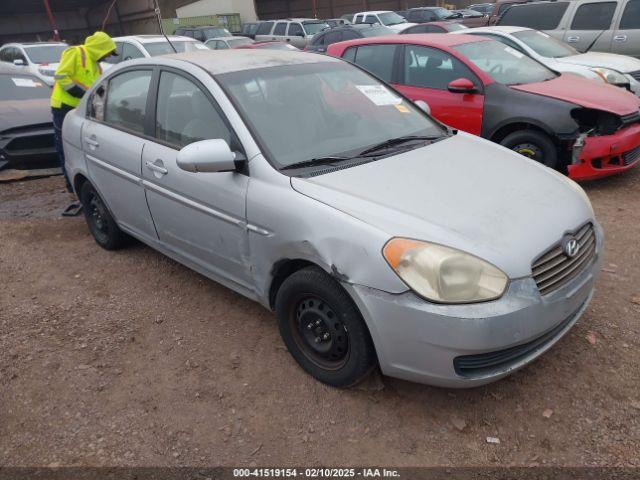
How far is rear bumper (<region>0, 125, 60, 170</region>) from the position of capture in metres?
6.40

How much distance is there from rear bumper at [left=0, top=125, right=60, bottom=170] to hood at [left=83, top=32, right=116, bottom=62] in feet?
5.48

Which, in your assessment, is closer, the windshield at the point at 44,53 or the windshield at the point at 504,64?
the windshield at the point at 504,64

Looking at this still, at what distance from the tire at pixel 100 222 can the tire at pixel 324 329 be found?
2.24 meters

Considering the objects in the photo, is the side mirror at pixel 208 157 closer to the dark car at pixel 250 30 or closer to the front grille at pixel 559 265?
the front grille at pixel 559 265

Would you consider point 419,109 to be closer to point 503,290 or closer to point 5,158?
point 503,290

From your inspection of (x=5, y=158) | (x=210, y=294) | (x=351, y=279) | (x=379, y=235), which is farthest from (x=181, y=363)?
(x=5, y=158)

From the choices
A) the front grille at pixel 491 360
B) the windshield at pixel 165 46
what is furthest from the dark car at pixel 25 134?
the front grille at pixel 491 360

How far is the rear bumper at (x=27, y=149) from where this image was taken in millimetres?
6398

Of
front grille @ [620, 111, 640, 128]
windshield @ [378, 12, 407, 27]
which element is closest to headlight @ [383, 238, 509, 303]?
front grille @ [620, 111, 640, 128]

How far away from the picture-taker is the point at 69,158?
14.6 feet

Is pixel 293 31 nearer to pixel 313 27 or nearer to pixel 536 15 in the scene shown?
pixel 313 27

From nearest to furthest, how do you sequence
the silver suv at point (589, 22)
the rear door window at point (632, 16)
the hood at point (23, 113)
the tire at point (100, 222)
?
the tire at point (100, 222) < the hood at point (23, 113) < the rear door window at point (632, 16) < the silver suv at point (589, 22)

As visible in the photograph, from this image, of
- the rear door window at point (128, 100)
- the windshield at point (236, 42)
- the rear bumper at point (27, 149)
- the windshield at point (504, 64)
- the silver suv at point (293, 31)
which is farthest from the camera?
the silver suv at point (293, 31)

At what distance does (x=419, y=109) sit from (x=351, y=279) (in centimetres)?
182
